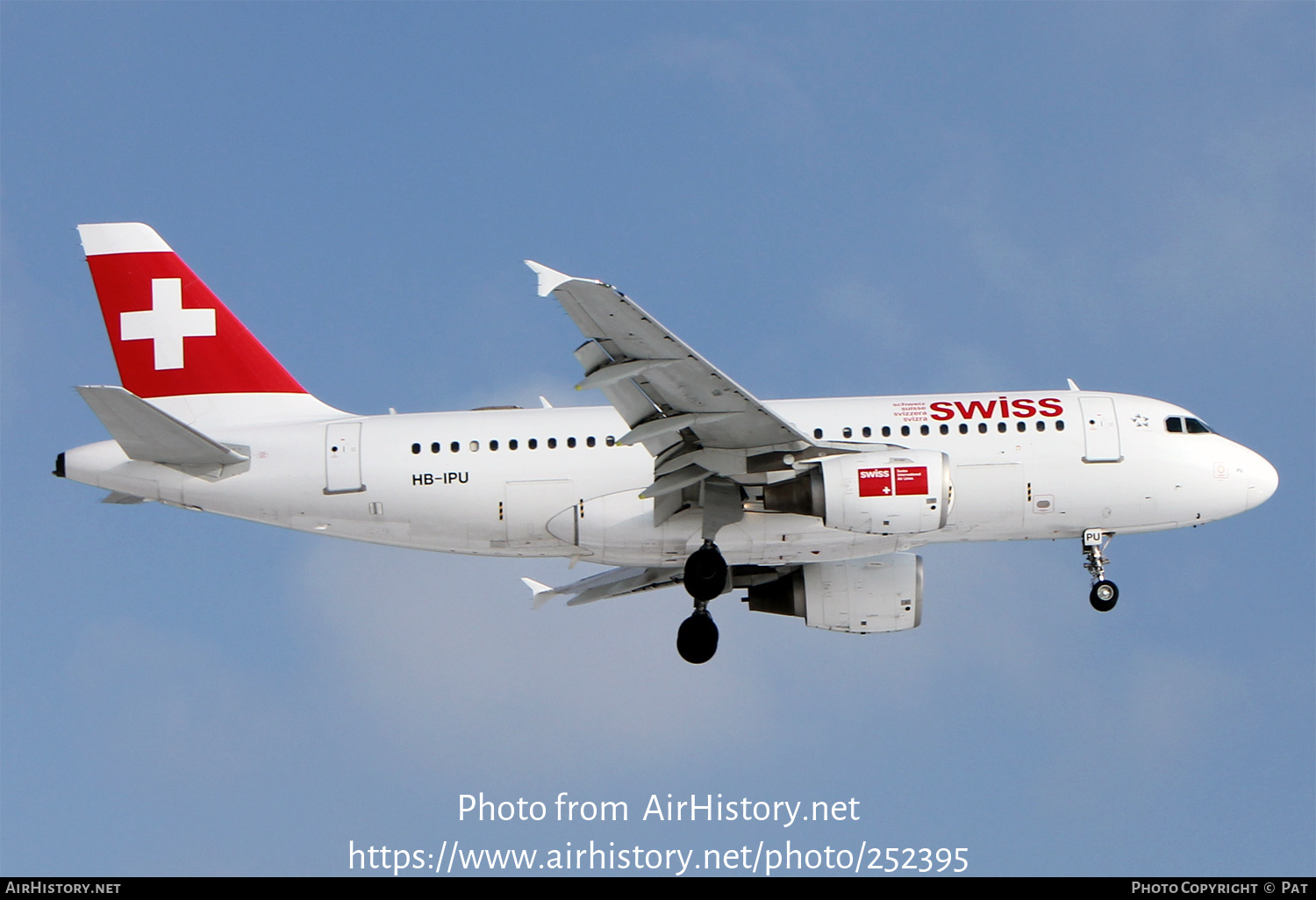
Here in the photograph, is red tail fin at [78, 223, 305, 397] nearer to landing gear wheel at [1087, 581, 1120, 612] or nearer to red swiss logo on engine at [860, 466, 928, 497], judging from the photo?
→ red swiss logo on engine at [860, 466, 928, 497]

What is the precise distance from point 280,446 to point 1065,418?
54.8 feet

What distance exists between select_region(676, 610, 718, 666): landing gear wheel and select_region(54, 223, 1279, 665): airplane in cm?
5

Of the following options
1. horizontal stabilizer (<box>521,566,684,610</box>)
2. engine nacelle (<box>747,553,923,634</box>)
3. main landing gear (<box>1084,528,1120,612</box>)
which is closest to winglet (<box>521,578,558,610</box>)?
horizontal stabilizer (<box>521,566,684,610</box>)

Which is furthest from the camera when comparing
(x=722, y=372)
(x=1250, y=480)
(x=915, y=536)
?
(x=1250, y=480)

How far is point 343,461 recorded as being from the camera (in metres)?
30.0

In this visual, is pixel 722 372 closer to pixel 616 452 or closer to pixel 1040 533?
pixel 616 452

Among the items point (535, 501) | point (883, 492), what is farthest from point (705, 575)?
point (883, 492)

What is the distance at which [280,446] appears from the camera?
30.2 meters

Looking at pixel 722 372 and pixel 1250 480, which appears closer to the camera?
pixel 722 372

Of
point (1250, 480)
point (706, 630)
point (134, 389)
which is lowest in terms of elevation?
point (706, 630)

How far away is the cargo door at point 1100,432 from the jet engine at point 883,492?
456cm

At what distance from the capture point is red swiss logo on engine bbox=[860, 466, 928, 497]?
2752 cm

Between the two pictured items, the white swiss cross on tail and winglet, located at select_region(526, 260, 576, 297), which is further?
the white swiss cross on tail

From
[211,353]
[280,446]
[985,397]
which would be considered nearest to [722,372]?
[985,397]
